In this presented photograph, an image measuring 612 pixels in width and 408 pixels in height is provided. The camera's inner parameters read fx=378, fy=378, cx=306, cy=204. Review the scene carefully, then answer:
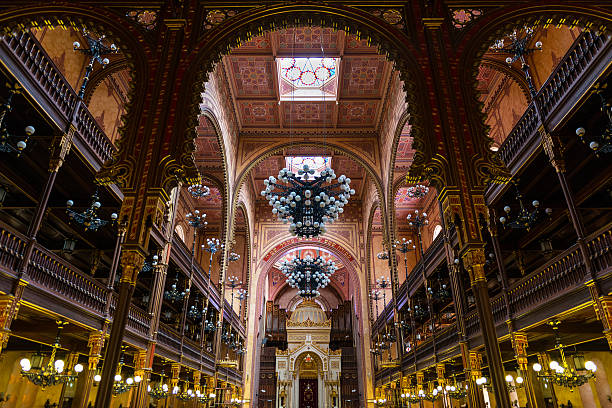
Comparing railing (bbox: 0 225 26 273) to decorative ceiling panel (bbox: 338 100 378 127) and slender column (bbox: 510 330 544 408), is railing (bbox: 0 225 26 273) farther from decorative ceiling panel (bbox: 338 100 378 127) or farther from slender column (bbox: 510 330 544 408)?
decorative ceiling panel (bbox: 338 100 378 127)

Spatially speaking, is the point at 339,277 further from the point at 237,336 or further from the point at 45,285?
the point at 45,285

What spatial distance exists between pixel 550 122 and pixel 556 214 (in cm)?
424

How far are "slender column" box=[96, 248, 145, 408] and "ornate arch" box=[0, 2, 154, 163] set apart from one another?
1.87m

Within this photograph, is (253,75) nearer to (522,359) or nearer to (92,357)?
(92,357)

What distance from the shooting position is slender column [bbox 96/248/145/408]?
3762 millimetres

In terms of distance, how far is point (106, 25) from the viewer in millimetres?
5707

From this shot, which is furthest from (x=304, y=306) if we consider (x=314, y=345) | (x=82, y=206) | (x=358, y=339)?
(x=82, y=206)

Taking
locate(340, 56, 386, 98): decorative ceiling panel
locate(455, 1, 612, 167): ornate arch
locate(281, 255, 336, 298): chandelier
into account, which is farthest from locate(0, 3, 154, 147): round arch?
locate(281, 255, 336, 298): chandelier

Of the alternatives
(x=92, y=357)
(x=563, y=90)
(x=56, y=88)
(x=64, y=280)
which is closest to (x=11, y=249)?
(x=64, y=280)

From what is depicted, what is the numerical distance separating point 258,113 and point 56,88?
11563mm

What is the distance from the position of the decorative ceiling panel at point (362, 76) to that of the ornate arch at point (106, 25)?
10.9 metres

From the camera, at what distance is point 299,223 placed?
43.0 ft

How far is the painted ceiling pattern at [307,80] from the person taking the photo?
14.9m

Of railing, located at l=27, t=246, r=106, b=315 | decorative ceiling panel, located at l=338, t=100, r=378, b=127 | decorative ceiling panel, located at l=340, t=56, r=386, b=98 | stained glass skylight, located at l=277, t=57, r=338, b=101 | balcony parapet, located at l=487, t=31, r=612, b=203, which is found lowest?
railing, located at l=27, t=246, r=106, b=315
